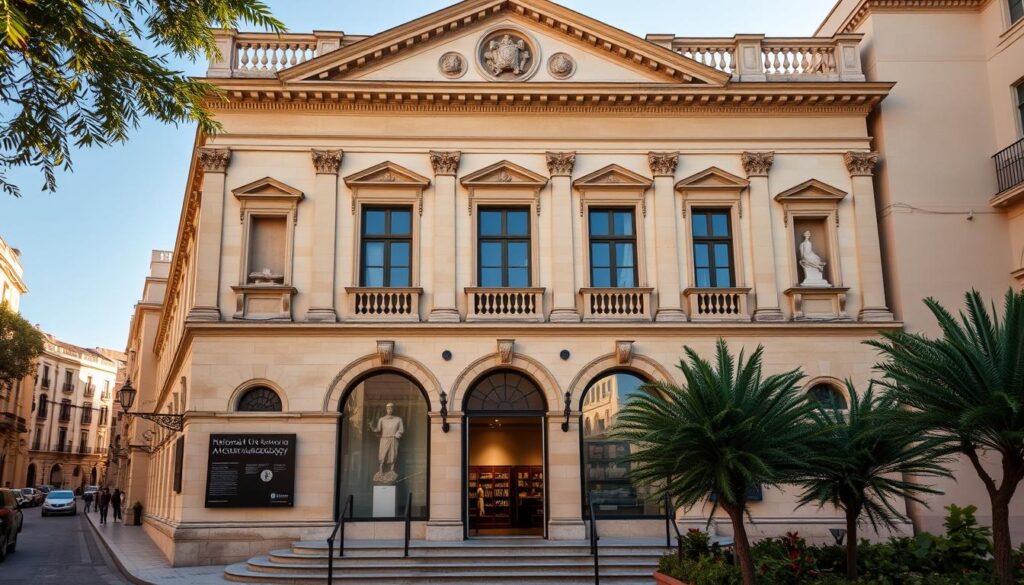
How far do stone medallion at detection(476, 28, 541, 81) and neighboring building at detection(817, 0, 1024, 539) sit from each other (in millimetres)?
8376

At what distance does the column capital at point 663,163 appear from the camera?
20656 millimetres

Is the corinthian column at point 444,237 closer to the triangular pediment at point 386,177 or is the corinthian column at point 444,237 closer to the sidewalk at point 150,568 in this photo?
the triangular pediment at point 386,177

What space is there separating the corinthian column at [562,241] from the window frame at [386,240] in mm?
3188

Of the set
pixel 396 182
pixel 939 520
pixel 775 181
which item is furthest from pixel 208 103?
pixel 939 520

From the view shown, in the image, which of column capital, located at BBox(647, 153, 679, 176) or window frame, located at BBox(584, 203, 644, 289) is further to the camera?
column capital, located at BBox(647, 153, 679, 176)

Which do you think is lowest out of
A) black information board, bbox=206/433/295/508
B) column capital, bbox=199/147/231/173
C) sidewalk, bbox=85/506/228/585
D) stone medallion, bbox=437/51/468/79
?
sidewalk, bbox=85/506/228/585

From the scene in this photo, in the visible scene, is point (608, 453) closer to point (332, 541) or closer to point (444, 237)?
point (444, 237)

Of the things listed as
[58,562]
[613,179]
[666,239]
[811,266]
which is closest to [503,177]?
[613,179]

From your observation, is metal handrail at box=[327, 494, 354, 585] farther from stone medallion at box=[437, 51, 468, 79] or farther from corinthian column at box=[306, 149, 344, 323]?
stone medallion at box=[437, 51, 468, 79]

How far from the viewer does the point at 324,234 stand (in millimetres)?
19875

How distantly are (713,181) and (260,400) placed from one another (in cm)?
1140

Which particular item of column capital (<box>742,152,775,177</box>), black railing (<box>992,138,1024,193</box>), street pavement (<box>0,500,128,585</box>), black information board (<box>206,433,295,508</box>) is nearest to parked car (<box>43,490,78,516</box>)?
street pavement (<box>0,500,128,585</box>)

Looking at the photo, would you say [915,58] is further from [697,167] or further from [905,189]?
[697,167]

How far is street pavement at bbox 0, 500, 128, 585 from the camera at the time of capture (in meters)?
17.7
